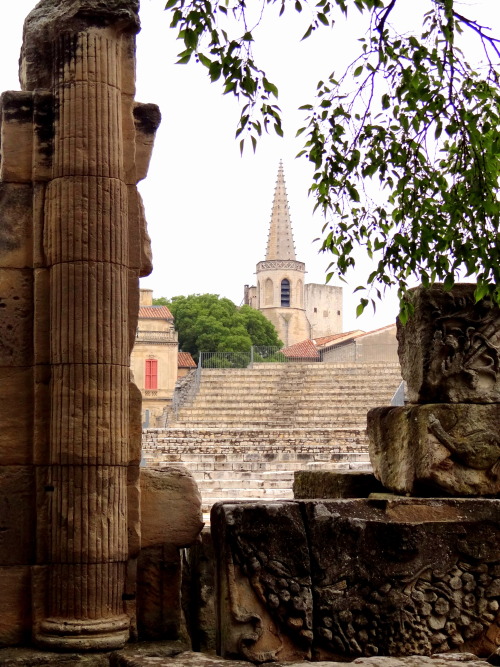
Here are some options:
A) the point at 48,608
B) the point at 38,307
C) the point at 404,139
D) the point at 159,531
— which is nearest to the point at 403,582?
the point at 159,531

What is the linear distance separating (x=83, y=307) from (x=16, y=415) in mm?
716

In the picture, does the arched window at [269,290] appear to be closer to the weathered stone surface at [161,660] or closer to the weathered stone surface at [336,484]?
the weathered stone surface at [336,484]

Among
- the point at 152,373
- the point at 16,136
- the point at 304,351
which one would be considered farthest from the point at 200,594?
the point at 304,351

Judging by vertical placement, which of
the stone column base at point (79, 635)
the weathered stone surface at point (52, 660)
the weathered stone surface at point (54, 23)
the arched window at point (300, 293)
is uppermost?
the arched window at point (300, 293)

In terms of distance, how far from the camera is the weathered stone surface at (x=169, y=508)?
535 centimetres

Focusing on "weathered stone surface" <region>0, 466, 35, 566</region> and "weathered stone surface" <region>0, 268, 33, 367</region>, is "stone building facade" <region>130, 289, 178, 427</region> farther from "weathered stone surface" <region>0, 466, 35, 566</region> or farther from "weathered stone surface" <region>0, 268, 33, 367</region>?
"weathered stone surface" <region>0, 466, 35, 566</region>

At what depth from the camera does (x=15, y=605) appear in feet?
16.4

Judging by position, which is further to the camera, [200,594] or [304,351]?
[304,351]

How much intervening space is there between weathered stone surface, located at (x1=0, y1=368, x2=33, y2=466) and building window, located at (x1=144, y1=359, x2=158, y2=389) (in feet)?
175

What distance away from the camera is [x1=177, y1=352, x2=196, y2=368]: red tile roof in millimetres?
61938

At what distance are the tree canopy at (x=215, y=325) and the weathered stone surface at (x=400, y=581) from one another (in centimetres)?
6036

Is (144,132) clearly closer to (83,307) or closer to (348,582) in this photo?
(83,307)

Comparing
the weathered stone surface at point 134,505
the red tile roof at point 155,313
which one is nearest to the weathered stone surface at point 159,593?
the weathered stone surface at point 134,505

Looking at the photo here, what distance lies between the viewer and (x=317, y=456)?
2605cm
